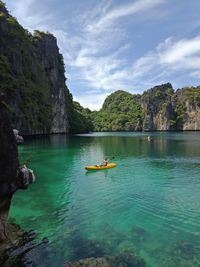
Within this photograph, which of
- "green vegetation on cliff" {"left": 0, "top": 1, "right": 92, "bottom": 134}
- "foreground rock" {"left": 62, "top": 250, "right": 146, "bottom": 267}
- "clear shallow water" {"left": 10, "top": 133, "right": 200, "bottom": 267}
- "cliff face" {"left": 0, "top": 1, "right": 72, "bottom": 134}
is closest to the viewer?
"foreground rock" {"left": 62, "top": 250, "right": 146, "bottom": 267}

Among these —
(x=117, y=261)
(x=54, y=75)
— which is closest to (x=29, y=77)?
(x=54, y=75)

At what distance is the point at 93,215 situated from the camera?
19.6 meters

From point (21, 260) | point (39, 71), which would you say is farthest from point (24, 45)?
point (21, 260)

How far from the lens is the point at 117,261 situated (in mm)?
13102

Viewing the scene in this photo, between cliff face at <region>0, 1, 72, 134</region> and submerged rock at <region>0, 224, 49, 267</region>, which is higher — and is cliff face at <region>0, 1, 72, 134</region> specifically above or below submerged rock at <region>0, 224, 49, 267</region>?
above

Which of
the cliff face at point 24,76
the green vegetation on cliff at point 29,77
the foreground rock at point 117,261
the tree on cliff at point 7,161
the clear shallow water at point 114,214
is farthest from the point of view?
the green vegetation on cliff at point 29,77

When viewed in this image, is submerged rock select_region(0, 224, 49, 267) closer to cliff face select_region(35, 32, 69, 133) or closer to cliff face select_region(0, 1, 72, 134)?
cliff face select_region(0, 1, 72, 134)

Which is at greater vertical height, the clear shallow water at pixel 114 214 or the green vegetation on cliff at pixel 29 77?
the green vegetation on cliff at pixel 29 77

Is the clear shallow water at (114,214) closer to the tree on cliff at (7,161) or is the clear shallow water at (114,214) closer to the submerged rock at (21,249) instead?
the submerged rock at (21,249)

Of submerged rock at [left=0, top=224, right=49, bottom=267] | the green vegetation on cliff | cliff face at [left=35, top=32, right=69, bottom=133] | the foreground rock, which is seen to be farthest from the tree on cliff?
cliff face at [left=35, top=32, right=69, bottom=133]

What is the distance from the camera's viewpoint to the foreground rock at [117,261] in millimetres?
11805

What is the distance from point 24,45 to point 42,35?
29.4 metres

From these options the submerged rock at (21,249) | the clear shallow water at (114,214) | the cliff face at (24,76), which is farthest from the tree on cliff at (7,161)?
the cliff face at (24,76)

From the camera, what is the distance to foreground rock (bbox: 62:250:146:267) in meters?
11.8
